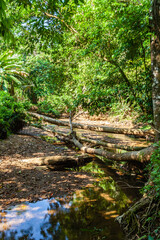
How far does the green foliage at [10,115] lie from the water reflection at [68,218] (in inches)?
141

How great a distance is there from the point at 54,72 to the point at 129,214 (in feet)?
21.3

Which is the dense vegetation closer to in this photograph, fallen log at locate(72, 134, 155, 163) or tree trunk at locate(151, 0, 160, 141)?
tree trunk at locate(151, 0, 160, 141)

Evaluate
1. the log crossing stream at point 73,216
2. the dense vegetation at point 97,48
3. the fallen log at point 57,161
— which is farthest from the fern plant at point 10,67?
the log crossing stream at point 73,216

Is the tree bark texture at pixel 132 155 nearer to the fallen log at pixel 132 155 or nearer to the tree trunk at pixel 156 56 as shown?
the fallen log at pixel 132 155

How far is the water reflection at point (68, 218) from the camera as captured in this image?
8.16 feet

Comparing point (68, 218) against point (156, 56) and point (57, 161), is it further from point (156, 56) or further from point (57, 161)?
point (156, 56)

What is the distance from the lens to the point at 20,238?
2393mm

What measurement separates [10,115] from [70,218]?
4.74 metres

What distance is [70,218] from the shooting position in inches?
114

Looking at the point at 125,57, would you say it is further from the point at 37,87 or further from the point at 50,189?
the point at 37,87

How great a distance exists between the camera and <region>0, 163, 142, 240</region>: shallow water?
98.0 inches

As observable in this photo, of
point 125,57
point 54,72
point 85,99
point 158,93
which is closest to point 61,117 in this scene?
point 54,72

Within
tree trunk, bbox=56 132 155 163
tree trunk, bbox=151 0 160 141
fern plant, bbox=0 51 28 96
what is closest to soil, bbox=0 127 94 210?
tree trunk, bbox=56 132 155 163

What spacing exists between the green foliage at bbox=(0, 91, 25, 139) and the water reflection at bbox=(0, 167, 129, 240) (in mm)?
3578
